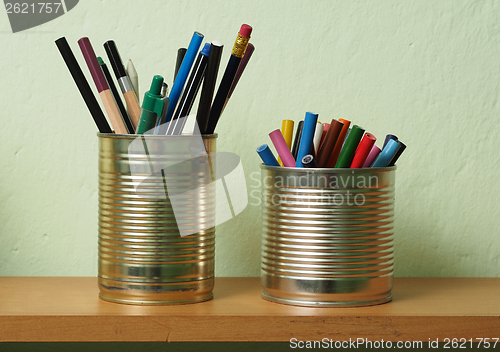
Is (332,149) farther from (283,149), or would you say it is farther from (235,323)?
(235,323)

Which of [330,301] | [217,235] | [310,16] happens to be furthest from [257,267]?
[310,16]

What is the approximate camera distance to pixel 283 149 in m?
0.51

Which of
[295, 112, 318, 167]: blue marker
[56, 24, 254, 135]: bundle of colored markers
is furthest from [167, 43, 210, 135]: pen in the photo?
[295, 112, 318, 167]: blue marker

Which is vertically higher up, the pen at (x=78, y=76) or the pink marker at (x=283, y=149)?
the pen at (x=78, y=76)

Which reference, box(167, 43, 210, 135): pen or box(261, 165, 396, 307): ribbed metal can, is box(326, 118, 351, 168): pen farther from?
box(167, 43, 210, 135): pen

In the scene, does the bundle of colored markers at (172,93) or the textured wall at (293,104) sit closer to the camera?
the bundle of colored markers at (172,93)

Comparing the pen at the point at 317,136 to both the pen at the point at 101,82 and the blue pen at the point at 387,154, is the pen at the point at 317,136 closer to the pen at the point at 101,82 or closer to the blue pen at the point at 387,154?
the blue pen at the point at 387,154

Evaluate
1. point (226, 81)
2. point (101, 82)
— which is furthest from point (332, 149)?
point (101, 82)

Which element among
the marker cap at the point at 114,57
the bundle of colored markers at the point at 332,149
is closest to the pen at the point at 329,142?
the bundle of colored markers at the point at 332,149

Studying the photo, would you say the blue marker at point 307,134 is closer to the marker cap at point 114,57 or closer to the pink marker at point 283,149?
the pink marker at point 283,149

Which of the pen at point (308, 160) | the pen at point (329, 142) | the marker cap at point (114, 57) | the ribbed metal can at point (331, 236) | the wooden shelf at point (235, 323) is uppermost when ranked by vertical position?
the marker cap at point (114, 57)

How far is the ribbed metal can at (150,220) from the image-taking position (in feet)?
1.57

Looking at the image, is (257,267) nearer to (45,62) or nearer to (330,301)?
(330,301)

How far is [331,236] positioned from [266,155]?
10 cm
